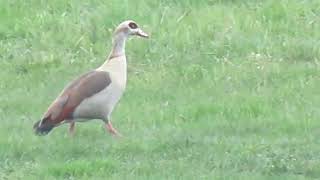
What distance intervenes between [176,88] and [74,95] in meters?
2.15

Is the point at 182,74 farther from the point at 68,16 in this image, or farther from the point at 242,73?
the point at 68,16

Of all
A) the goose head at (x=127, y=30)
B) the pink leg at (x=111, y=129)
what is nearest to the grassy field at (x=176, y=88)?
the pink leg at (x=111, y=129)

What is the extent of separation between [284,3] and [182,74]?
9.49 ft

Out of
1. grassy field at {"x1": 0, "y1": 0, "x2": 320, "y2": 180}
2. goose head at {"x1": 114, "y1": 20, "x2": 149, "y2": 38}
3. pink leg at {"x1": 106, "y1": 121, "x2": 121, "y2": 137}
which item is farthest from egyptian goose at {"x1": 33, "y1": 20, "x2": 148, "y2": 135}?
goose head at {"x1": 114, "y1": 20, "x2": 149, "y2": 38}

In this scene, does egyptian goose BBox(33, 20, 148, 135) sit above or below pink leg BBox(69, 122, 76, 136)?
above

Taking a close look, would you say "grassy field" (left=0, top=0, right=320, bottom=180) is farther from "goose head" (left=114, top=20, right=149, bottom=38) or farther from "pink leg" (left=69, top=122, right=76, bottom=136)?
"goose head" (left=114, top=20, right=149, bottom=38)

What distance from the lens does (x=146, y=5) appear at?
16.0m

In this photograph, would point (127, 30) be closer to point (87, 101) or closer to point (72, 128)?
point (87, 101)

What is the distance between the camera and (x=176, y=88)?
12984 mm

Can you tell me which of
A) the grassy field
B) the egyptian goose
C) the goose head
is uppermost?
the goose head

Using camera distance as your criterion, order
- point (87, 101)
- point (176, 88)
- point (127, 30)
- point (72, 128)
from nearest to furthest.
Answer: point (87, 101)
point (72, 128)
point (127, 30)
point (176, 88)

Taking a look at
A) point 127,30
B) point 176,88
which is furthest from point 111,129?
point 176,88

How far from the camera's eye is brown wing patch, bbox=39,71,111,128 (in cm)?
1092

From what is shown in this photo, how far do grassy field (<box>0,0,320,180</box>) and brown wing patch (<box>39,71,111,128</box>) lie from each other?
0.72 feet
